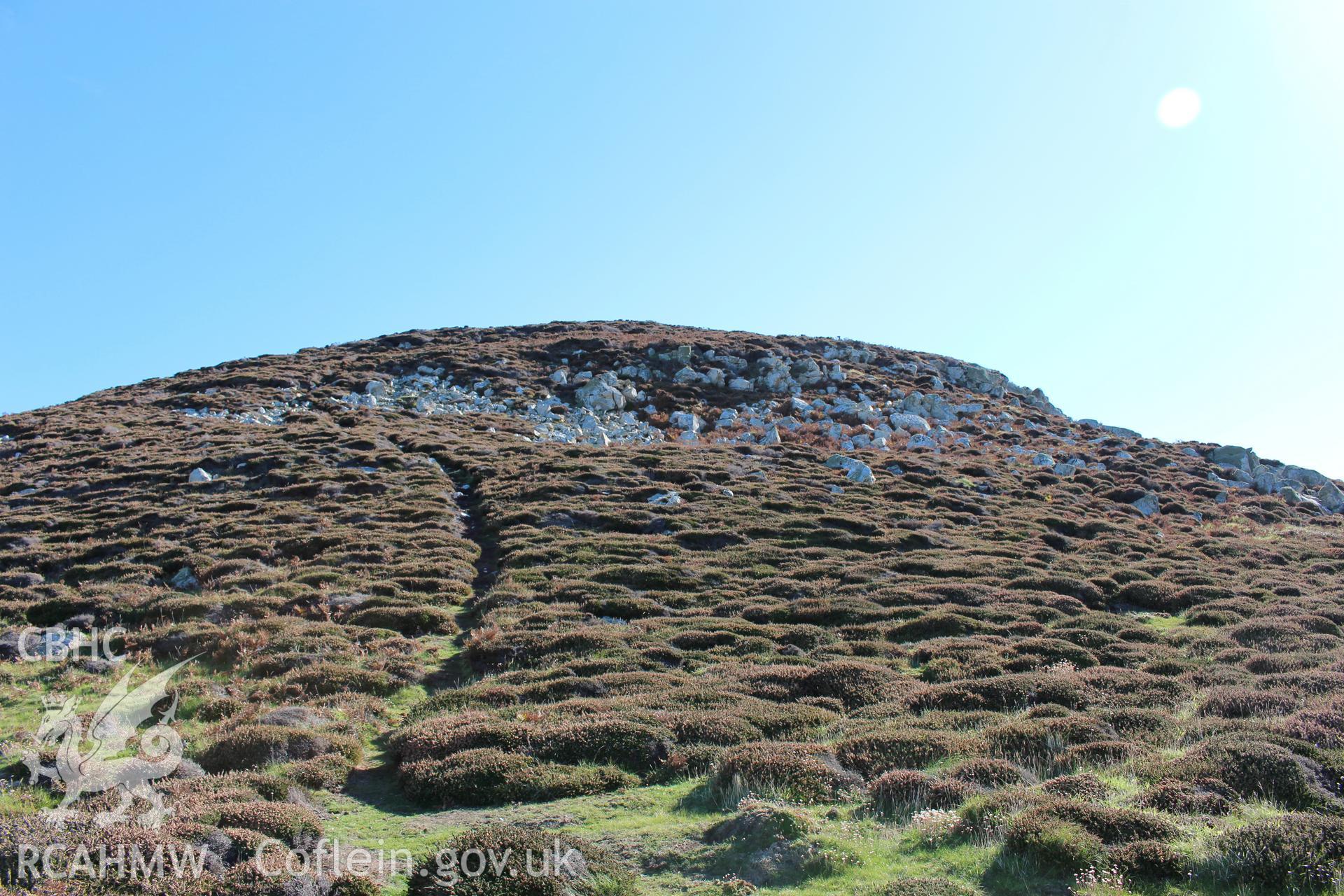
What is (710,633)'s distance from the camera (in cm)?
1900

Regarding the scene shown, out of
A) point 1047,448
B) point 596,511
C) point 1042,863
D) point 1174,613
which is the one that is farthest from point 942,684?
point 1047,448

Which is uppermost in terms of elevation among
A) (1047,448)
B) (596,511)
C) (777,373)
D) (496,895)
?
(777,373)

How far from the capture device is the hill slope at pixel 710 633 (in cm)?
874

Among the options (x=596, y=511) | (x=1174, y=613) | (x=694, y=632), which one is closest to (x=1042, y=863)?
(x=694, y=632)

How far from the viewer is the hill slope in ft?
28.7

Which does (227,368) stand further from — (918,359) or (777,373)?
(918,359)

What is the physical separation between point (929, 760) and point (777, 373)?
1999 inches

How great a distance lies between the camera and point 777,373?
60719 millimetres

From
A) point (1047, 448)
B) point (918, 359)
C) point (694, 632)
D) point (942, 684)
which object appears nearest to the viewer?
point (942, 684)

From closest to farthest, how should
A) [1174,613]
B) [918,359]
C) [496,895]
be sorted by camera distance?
[496,895]
[1174,613]
[918,359]

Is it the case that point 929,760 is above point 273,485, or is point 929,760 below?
below

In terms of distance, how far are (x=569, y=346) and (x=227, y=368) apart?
27270mm

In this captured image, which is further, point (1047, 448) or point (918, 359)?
point (918, 359)

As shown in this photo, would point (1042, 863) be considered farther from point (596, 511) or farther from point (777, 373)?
point (777, 373)
